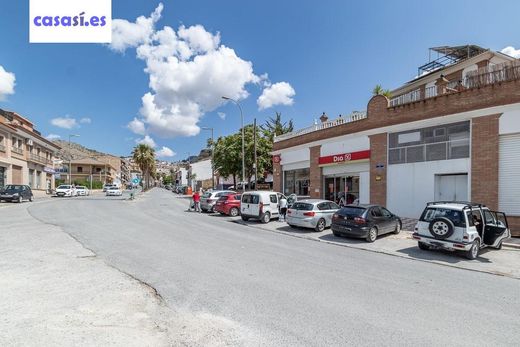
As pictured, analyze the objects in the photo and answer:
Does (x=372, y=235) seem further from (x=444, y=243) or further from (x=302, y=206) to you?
(x=302, y=206)

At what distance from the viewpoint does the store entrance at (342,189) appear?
21984 millimetres

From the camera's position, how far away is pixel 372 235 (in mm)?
12984

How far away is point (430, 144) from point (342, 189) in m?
6.91

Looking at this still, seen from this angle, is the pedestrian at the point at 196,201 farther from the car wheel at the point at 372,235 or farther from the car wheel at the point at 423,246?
the car wheel at the point at 423,246

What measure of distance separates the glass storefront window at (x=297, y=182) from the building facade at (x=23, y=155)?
3093cm

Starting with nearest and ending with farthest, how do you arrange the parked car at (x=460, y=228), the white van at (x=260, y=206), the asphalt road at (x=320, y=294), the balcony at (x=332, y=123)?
the asphalt road at (x=320, y=294)
the parked car at (x=460, y=228)
the white van at (x=260, y=206)
the balcony at (x=332, y=123)

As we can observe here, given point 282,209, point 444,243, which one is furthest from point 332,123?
point 444,243

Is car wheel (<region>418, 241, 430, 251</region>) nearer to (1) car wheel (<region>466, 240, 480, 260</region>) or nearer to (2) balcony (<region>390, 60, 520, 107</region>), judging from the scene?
(1) car wheel (<region>466, 240, 480, 260</region>)

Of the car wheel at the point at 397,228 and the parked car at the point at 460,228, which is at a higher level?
the parked car at the point at 460,228

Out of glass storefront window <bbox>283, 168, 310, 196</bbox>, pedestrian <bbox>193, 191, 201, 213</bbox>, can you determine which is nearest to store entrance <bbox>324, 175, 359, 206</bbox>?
glass storefront window <bbox>283, 168, 310, 196</bbox>

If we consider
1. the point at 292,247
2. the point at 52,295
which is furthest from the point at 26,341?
the point at 292,247

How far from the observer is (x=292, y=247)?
1120cm

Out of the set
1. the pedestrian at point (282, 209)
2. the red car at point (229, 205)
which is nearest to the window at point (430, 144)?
the pedestrian at point (282, 209)

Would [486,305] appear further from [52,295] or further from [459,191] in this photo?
[459,191]
